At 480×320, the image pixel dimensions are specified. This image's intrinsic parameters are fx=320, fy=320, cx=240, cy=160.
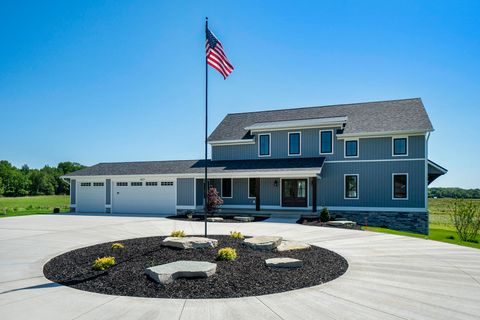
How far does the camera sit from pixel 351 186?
2006 cm

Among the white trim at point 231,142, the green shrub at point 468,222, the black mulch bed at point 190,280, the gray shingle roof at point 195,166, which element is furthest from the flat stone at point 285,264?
the white trim at point 231,142

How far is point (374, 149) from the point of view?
64.6ft

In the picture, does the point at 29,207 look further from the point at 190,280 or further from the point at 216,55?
the point at 190,280

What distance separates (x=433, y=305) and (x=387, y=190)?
15.0 m

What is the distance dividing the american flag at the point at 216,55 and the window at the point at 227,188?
1264 cm

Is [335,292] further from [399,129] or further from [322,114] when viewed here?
[322,114]

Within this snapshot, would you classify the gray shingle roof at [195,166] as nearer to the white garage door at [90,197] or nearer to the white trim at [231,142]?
the white garage door at [90,197]

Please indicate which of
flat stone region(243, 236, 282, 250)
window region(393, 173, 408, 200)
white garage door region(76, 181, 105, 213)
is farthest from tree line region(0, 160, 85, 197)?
flat stone region(243, 236, 282, 250)

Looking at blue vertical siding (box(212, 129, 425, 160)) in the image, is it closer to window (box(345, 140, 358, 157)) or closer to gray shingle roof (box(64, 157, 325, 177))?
window (box(345, 140, 358, 157))

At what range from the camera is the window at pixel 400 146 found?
1906cm

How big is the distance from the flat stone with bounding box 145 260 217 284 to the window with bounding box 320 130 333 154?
15.5 meters

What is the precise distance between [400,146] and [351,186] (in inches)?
146

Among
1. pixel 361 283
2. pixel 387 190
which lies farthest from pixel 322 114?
pixel 361 283

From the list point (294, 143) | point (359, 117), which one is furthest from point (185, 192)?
point (359, 117)
